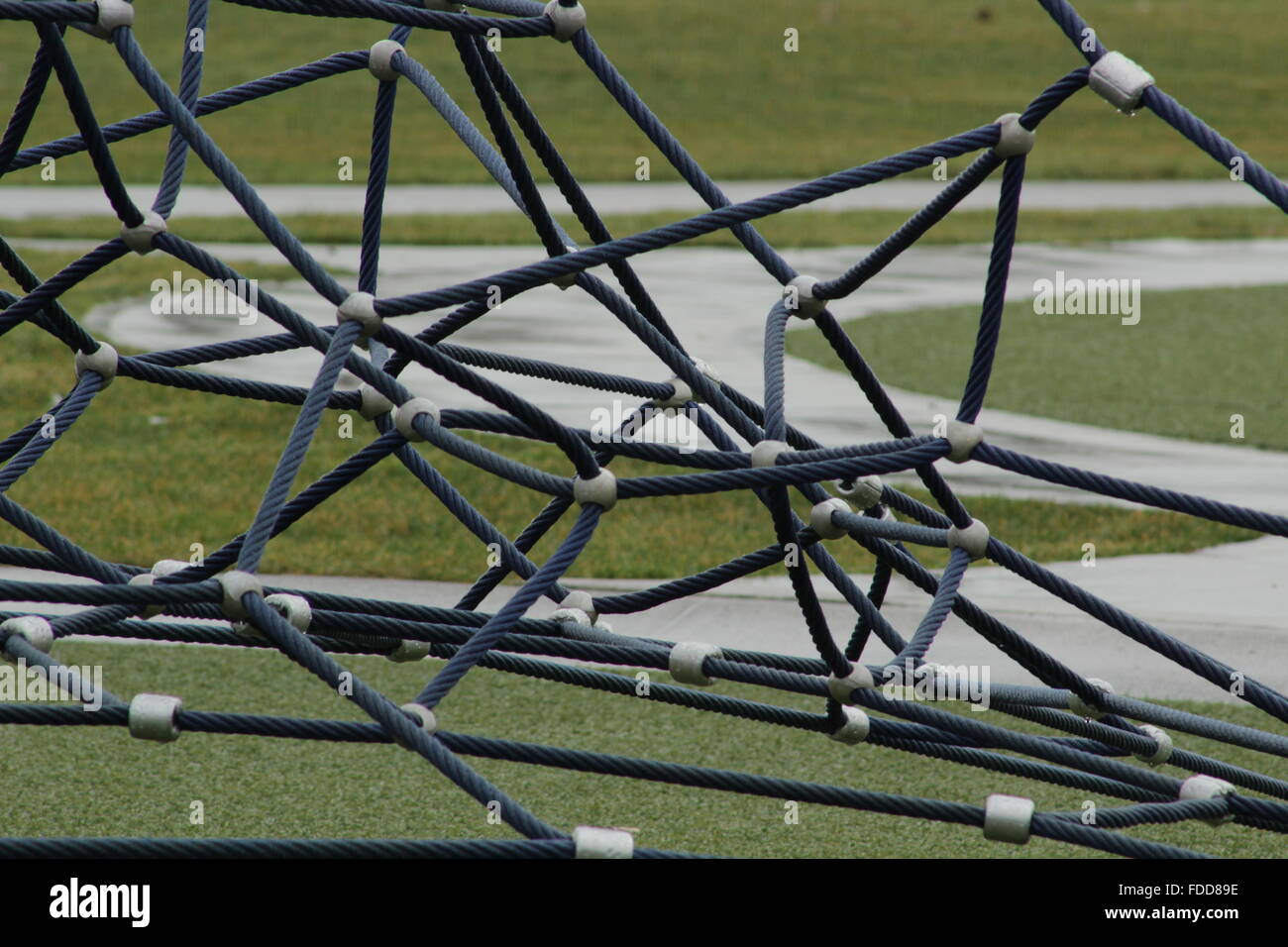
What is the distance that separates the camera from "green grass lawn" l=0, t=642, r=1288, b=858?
12.8ft

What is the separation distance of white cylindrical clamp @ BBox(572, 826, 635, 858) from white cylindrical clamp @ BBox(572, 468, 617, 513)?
2.04 ft

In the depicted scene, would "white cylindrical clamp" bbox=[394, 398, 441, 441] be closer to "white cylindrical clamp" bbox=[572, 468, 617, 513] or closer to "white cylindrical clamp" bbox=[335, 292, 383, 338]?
"white cylindrical clamp" bbox=[335, 292, 383, 338]

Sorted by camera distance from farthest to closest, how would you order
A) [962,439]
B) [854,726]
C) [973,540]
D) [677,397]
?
[677,397] → [854,726] → [973,540] → [962,439]

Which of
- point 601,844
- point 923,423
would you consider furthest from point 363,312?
point 923,423

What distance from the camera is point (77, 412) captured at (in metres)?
3.40

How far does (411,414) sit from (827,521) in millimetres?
863

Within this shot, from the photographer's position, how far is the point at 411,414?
9.67 feet

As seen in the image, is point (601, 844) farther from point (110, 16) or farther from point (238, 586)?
point (110, 16)

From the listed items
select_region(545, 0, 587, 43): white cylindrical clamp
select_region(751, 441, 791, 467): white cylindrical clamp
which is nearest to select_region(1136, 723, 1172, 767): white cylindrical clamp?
select_region(751, 441, 791, 467): white cylindrical clamp

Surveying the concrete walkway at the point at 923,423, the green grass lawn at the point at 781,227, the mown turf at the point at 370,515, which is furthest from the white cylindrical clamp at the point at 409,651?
the green grass lawn at the point at 781,227

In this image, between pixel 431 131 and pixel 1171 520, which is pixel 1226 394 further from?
pixel 431 131

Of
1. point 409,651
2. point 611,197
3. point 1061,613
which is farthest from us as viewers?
point 611,197

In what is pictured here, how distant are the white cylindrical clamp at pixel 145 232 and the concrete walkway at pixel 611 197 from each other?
44.0 feet
